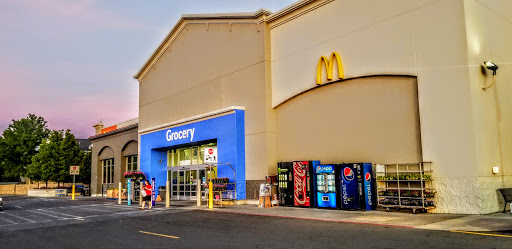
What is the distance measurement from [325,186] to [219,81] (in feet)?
35.8

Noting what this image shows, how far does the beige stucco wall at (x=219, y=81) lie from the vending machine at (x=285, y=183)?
1.83 m

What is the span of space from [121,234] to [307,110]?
38.1 ft

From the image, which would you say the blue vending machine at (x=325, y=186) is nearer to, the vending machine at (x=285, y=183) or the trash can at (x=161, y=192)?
the vending machine at (x=285, y=183)

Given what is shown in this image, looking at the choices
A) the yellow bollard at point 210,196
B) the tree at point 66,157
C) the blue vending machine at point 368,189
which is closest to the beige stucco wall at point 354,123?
the blue vending machine at point 368,189

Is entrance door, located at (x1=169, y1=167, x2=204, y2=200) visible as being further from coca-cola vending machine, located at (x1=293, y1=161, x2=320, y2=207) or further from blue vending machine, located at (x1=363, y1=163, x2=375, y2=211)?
blue vending machine, located at (x1=363, y1=163, x2=375, y2=211)

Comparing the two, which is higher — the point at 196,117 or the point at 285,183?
the point at 196,117

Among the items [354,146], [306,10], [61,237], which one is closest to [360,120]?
[354,146]

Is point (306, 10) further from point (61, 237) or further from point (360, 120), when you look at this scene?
point (61, 237)

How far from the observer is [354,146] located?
18.7 m

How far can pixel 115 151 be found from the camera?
39.8 metres

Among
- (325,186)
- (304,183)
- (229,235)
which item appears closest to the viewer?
(229,235)

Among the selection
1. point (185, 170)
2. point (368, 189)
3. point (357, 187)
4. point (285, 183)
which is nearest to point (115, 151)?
point (185, 170)

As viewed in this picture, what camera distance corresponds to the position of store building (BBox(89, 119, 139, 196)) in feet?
124

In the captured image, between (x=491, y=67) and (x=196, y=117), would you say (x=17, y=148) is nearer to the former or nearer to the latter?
(x=196, y=117)
